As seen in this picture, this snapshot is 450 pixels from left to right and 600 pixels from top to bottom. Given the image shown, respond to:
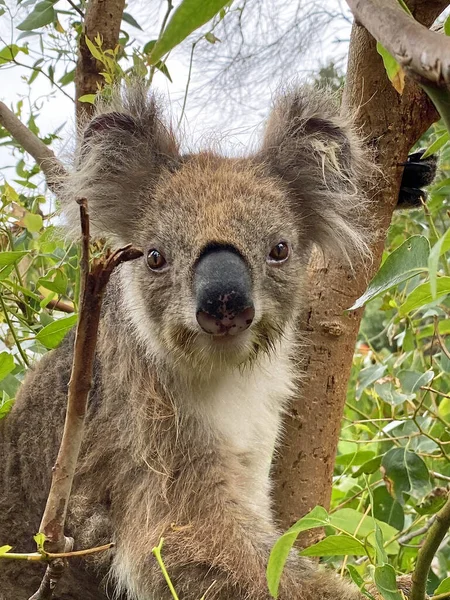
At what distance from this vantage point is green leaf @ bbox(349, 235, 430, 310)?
99 cm

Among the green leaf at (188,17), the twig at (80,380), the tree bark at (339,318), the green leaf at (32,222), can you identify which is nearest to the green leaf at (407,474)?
the tree bark at (339,318)

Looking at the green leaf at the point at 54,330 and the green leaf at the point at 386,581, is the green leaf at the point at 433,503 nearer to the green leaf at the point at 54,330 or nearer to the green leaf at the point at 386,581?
the green leaf at the point at 386,581

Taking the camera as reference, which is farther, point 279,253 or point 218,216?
point 279,253

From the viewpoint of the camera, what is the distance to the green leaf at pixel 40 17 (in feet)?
7.49

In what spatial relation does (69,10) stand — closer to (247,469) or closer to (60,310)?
(60,310)

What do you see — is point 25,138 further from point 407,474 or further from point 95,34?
point 407,474

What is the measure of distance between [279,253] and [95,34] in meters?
1.01

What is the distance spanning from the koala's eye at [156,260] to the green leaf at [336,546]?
0.95 metres

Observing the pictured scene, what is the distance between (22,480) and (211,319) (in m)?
0.87

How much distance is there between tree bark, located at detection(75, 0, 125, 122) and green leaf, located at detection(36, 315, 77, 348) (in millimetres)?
841

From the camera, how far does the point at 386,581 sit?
1051mm

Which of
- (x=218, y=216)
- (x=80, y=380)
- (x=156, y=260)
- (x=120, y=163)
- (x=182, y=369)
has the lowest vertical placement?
(x=182, y=369)

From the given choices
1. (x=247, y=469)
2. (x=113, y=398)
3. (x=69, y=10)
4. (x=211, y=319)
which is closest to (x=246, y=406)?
(x=247, y=469)

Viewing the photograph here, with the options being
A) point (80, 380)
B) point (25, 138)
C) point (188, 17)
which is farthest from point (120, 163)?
point (188, 17)
